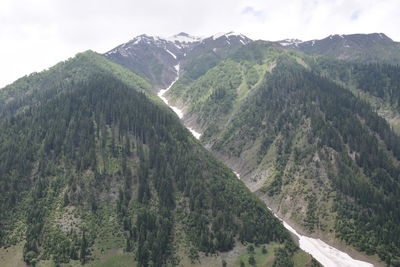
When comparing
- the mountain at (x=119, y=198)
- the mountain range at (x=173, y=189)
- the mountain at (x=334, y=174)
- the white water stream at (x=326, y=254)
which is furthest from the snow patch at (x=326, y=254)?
the mountain at (x=119, y=198)

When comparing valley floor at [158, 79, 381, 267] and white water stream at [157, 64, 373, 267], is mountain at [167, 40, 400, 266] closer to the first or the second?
valley floor at [158, 79, 381, 267]

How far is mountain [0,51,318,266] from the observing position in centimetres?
11412

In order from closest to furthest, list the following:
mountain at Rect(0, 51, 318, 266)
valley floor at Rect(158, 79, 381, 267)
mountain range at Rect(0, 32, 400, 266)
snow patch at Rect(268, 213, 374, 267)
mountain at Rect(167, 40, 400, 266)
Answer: mountain at Rect(0, 51, 318, 266) → mountain range at Rect(0, 32, 400, 266) → valley floor at Rect(158, 79, 381, 267) → snow patch at Rect(268, 213, 374, 267) → mountain at Rect(167, 40, 400, 266)

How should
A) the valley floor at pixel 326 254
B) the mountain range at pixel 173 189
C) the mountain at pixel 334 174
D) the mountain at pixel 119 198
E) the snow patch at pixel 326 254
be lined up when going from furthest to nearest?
the mountain at pixel 334 174
the snow patch at pixel 326 254
the valley floor at pixel 326 254
the mountain range at pixel 173 189
the mountain at pixel 119 198

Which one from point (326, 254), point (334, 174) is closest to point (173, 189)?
point (326, 254)

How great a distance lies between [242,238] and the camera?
4779 inches

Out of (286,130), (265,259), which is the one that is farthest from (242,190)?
(286,130)

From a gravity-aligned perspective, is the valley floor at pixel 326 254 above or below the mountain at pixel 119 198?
below

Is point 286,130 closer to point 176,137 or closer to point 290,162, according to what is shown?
point 290,162

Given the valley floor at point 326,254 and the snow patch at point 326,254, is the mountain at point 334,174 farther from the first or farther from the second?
the snow patch at point 326,254

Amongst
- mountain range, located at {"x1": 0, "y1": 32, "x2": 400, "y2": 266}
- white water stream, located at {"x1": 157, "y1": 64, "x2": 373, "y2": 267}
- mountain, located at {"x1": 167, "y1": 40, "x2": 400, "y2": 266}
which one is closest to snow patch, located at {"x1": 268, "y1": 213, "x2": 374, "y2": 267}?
white water stream, located at {"x1": 157, "y1": 64, "x2": 373, "y2": 267}

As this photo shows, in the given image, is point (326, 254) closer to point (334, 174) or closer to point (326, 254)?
point (326, 254)

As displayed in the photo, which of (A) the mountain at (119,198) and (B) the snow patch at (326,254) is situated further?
(B) the snow patch at (326,254)

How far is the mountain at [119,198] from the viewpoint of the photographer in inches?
4493
